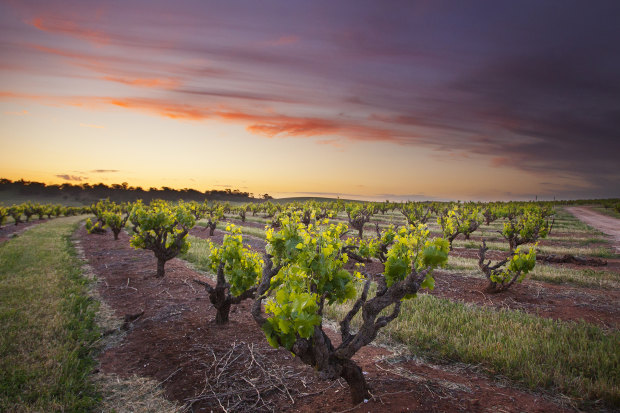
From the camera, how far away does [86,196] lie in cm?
13525

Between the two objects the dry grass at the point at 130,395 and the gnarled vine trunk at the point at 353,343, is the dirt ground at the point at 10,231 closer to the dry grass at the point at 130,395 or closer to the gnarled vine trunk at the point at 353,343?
the dry grass at the point at 130,395

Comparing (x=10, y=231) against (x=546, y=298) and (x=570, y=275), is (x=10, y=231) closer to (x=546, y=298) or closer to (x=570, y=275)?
(x=546, y=298)

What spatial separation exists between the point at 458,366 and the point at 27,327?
11.4m

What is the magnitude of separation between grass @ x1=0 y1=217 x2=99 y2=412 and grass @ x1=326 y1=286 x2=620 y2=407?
263 inches

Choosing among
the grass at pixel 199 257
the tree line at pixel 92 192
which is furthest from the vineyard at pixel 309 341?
the tree line at pixel 92 192

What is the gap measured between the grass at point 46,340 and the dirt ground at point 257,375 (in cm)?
76

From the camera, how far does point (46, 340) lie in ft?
25.6

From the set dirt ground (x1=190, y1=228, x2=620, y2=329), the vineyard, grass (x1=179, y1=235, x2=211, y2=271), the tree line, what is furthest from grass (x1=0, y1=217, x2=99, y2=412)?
the tree line

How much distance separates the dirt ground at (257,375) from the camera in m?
5.33

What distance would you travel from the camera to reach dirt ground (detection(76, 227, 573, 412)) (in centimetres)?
533

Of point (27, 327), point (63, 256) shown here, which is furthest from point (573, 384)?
point (63, 256)

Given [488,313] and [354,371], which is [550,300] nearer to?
[488,313]

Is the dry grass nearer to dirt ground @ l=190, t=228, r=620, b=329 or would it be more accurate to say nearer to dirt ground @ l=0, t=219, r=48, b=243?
dirt ground @ l=190, t=228, r=620, b=329

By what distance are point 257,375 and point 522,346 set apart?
20.1 feet
